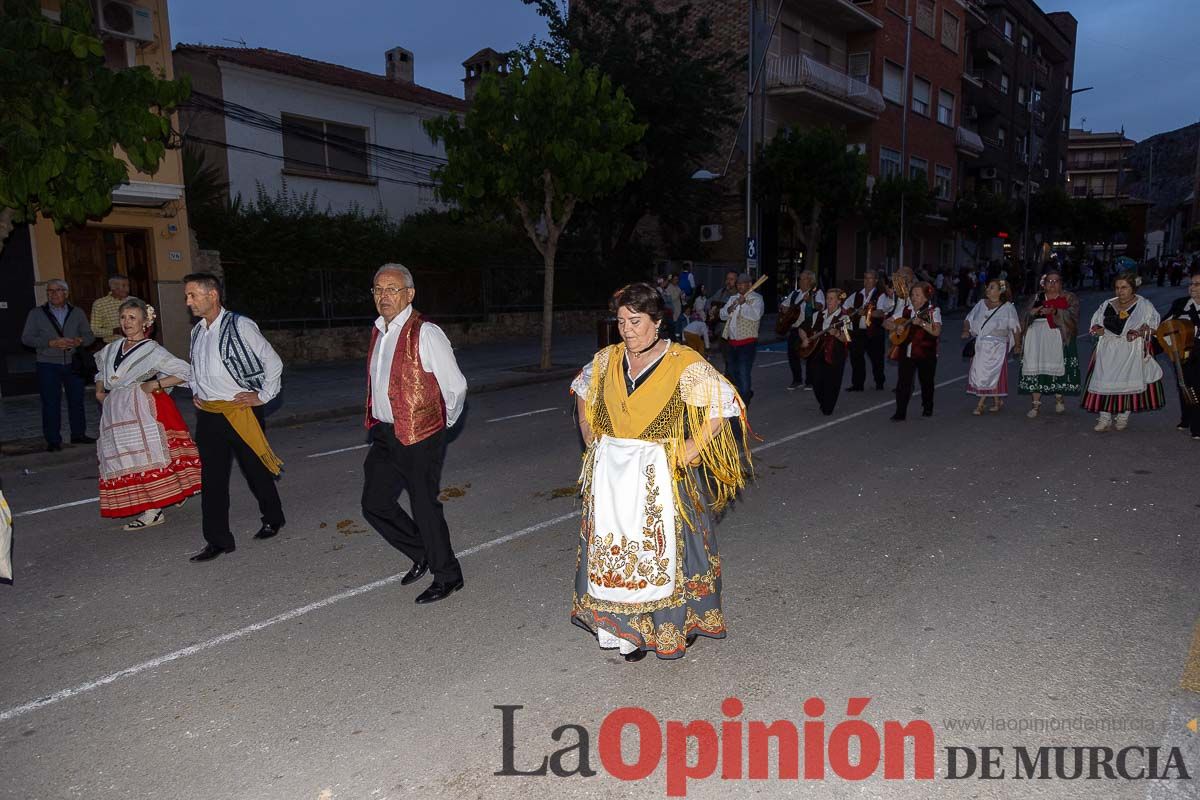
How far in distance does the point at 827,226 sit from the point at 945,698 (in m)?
26.6

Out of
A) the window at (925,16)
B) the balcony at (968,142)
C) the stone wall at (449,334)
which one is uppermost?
the window at (925,16)

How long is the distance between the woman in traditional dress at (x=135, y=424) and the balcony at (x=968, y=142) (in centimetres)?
4212

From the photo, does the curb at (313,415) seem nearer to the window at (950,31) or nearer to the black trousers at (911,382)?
the black trousers at (911,382)

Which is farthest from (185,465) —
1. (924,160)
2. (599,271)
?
(924,160)

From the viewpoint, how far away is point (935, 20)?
3756 cm

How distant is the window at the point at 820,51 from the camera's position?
31125mm

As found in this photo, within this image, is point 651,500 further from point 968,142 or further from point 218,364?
point 968,142

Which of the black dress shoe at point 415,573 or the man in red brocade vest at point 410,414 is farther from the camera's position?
the black dress shoe at point 415,573

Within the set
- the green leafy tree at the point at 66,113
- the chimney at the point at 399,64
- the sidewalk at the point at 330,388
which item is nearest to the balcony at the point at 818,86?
the chimney at the point at 399,64

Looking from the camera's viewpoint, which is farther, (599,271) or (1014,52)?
(1014,52)

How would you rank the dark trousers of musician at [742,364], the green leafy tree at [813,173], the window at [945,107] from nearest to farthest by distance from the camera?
1. the dark trousers of musician at [742,364]
2. the green leafy tree at [813,173]
3. the window at [945,107]

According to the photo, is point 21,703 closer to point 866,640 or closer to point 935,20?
point 866,640

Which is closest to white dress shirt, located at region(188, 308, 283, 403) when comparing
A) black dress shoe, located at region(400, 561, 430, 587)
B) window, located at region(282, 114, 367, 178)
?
black dress shoe, located at region(400, 561, 430, 587)

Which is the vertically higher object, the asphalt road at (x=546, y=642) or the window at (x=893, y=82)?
the window at (x=893, y=82)
